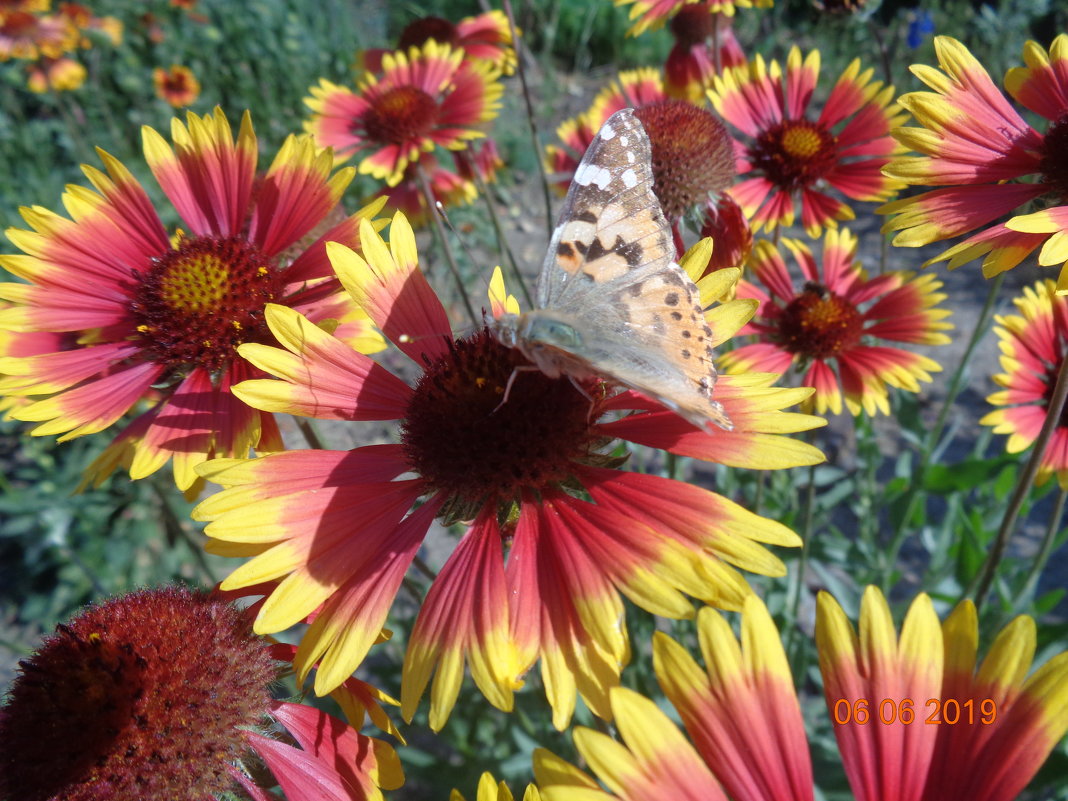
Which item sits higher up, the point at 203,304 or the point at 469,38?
the point at 469,38

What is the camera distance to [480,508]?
A: 1.11m

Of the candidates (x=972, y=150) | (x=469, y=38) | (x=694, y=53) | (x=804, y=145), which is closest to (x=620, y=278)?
(x=972, y=150)

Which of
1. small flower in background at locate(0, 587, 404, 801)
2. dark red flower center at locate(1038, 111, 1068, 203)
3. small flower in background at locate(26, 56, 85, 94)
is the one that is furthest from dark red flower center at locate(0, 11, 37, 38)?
dark red flower center at locate(1038, 111, 1068, 203)

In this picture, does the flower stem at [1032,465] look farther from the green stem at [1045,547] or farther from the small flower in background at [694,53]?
the small flower in background at [694,53]

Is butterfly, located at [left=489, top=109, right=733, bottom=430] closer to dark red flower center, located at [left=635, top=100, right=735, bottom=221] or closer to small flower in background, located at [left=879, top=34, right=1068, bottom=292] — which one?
small flower in background, located at [left=879, top=34, right=1068, bottom=292]

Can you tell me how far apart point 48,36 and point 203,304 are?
16.8ft

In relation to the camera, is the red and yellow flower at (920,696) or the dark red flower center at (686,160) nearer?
the red and yellow flower at (920,696)

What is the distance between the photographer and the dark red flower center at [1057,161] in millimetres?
1180

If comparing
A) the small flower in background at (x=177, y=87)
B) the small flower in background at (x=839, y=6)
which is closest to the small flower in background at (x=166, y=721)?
the small flower in background at (x=839, y=6)

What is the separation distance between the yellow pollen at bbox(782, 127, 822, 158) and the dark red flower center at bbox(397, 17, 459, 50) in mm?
1763

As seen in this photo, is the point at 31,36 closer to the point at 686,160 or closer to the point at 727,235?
the point at 686,160

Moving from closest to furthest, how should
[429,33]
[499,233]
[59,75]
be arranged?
1. [499,233]
2. [429,33]
3. [59,75]

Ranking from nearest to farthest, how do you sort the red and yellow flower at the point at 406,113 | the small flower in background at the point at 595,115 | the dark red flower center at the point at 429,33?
1. the red and yellow flower at the point at 406,113
2. the small flower in background at the point at 595,115
3. the dark red flower center at the point at 429,33

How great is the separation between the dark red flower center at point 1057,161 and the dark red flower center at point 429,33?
2.63 metres
